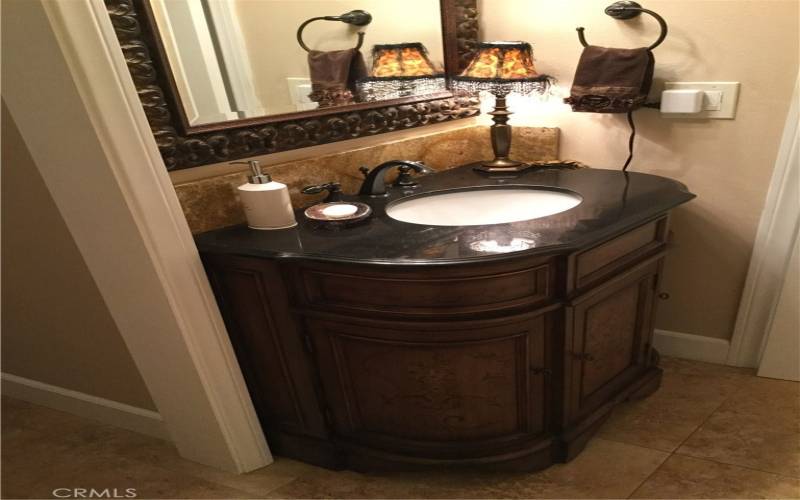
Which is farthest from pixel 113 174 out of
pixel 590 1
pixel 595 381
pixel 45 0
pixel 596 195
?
pixel 590 1

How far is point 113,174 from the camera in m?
0.98

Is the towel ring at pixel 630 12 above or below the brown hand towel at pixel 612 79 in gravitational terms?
above

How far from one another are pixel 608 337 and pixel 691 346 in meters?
0.65

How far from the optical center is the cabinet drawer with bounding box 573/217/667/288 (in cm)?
106

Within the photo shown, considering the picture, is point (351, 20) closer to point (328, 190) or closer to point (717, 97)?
point (328, 190)

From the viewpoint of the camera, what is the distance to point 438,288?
0.98 metres

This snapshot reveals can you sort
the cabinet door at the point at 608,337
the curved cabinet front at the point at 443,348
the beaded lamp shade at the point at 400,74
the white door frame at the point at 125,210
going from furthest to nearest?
1. the beaded lamp shade at the point at 400,74
2. the cabinet door at the point at 608,337
3. the curved cabinet front at the point at 443,348
4. the white door frame at the point at 125,210

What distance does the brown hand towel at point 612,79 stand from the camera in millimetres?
1328

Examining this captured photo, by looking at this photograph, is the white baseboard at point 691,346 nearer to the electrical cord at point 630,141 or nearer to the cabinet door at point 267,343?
the electrical cord at point 630,141

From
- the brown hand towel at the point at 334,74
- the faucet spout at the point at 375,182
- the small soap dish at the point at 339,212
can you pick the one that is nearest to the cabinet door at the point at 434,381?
the small soap dish at the point at 339,212

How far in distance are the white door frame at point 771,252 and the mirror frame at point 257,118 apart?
935 millimetres

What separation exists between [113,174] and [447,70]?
111 cm

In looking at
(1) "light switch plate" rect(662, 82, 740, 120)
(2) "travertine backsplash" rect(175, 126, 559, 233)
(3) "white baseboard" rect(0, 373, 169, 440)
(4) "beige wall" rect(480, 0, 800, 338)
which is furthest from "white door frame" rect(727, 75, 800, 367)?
(3) "white baseboard" rect(0, 373, 169, 440)

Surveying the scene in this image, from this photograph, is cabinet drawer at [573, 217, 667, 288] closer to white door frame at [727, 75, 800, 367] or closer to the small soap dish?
white door frame at [727, 75, 800, 367]
